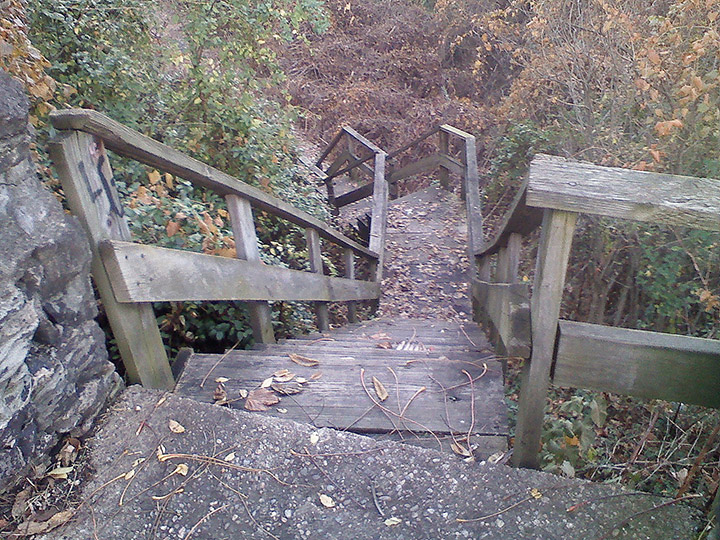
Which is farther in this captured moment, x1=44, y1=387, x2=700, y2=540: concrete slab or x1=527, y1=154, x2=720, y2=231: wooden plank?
x1=44, y1=387, x2=700, y2=540: concrete slab

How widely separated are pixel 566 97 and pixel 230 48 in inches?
199

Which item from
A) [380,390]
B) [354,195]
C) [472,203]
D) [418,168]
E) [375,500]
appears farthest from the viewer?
[418,168]

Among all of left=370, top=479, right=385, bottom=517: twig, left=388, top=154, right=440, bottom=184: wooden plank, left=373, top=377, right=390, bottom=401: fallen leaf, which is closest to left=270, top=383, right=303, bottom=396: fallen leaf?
left=373, top=377, right=390, bottom=401: fallen leaf

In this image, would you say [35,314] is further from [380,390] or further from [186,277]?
[380,390]

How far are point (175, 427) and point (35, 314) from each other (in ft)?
2.04

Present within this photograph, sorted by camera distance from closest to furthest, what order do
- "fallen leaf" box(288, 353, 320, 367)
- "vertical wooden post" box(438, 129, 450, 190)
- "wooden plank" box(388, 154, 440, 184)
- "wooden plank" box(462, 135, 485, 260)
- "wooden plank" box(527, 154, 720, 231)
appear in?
"wooden plank" box(527, 154, 720, 231), "fallen leaf" box(288, 353, 320, 367), "wooden plank" box(462, 135, 485, 260), "vertical wooden post" box(438, 129, 450, 190), "wooden plank" box(388, 154, 440, 184)

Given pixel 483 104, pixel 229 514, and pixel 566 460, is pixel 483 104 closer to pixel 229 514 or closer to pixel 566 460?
pixel 566 460

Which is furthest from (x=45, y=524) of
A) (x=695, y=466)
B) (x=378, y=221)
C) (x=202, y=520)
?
(x=378, y=221)

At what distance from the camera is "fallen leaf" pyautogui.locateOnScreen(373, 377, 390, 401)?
2226 millimetres

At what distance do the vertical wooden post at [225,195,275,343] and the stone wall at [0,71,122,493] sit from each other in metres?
1.05

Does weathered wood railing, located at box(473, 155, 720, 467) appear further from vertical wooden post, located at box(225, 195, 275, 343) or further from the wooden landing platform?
vertical wooden post, located at box(225, 195, 275, 343)

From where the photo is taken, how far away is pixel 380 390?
90.0 inches

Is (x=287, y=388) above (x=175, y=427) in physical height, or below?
below

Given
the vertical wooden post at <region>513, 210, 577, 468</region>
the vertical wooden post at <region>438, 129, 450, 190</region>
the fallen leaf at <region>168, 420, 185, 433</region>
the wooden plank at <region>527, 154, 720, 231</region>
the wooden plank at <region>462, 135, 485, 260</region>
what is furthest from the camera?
the vertical wooden post at <region>438, 129, 450, 190</region>
